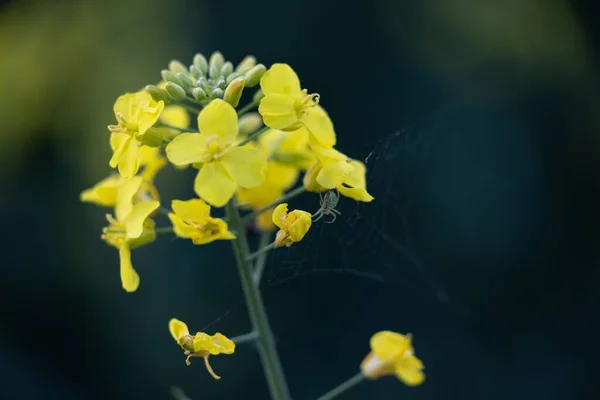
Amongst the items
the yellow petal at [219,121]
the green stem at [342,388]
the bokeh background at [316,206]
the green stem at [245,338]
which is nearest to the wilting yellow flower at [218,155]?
the yellow petal at [219,121]

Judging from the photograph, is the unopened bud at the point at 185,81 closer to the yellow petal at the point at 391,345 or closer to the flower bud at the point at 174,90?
the flower bud at the point at 174,90

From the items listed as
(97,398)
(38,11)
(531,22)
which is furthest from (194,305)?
(531,22)

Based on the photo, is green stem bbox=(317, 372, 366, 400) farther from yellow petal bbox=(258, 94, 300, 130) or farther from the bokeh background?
the bokeh background

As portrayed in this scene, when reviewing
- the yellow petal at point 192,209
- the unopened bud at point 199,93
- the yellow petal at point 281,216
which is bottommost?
the yellow petal at point 281,216

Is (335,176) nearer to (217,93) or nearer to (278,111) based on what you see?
(278,111)

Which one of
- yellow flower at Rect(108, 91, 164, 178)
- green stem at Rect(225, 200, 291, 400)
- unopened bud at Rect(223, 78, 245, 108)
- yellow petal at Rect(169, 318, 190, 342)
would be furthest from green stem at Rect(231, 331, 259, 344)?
unopened bud at Rect(223, 78, 245, 108)

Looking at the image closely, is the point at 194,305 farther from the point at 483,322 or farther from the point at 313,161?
the point at 313,161
